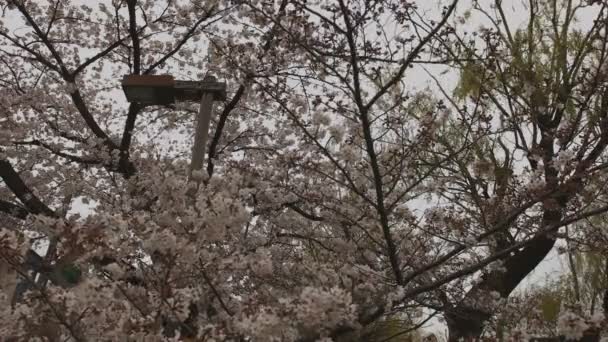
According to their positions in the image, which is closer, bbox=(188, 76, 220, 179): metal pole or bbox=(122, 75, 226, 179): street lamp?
bbox=(188, 76, 220, 179): metal pole

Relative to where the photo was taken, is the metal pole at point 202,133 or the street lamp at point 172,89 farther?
the street lamp at point 172,89

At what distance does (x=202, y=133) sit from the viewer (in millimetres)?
4445

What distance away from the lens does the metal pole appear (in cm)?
427

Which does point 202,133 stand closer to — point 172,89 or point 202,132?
point 202,132

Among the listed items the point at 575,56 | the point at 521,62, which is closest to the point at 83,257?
the point at 521,62

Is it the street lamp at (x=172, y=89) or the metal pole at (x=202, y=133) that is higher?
the street lamp at (x=172, y=89)

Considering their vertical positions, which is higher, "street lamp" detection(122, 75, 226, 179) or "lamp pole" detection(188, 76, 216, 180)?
"street lamp" detection(122, 75, 226, 179)

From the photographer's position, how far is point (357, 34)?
12.3 feet

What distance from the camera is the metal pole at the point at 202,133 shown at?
4.27 meters

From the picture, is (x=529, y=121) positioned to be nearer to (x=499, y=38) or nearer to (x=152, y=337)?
(x=499, y=38)

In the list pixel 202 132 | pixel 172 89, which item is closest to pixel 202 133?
pixel 202 132

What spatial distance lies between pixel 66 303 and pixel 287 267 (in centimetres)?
361

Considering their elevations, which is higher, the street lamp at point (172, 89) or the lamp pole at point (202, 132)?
the street lamp at point (172, 89)

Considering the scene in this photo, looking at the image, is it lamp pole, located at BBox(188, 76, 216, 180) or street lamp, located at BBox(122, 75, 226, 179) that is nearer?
lamp pole, located at BBox(188, 76, 216, 180)
